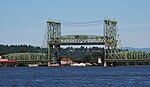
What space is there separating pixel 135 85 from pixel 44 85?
45.5 ft

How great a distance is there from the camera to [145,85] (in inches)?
3529

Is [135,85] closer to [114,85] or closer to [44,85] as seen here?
[114,85]

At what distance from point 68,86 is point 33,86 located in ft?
17.1

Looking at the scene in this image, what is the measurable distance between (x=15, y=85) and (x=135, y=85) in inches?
718

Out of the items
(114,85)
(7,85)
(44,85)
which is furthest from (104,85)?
(7,85)

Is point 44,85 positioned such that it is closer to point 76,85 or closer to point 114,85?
point 76,85

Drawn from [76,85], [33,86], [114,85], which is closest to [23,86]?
[33,86]

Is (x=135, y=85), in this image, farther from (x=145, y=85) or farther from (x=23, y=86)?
(x=23, y=86)

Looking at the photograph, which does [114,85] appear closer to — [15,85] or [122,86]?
[122,86]

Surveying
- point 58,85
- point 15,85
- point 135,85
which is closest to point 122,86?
point 135,85

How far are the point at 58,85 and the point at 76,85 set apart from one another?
2.89 m

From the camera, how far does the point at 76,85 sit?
90.7 m

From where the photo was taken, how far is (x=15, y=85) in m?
91.2

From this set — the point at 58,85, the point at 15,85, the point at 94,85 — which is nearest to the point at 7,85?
the point at 15,85
